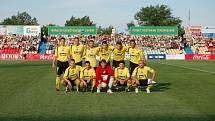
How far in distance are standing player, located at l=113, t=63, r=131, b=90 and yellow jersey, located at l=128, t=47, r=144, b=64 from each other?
866 mm

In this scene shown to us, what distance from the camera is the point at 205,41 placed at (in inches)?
2157

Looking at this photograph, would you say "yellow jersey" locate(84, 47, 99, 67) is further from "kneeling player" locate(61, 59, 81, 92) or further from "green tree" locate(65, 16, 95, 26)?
"green tree" locate(65, 16, 95, 26)

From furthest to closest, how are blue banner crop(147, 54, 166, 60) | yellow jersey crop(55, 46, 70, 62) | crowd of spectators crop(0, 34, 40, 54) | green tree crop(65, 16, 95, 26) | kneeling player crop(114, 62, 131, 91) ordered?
green tree crop(65, 16, 95, 26)
crowd of spectators crop(0, 34, 40, 54)
blue banner crop(147, 54, 166, 60)
yellow jersey crop(55, 46, 70, 62)
kneeling player crop(114, 62, 131, 91)

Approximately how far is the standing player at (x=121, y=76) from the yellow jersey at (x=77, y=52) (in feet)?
4.53

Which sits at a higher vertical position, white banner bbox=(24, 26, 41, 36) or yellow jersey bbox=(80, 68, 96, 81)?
white banner bbox=(24, 26, 41, 36)

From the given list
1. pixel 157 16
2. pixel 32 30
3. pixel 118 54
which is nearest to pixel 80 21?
pixel 157 16

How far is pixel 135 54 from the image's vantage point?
1451 cm

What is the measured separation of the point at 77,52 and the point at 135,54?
1.97 metres

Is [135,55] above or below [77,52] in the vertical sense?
below

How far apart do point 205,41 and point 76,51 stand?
4280 cm

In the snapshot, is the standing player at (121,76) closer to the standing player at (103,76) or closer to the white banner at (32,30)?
the standing player at (103,76)

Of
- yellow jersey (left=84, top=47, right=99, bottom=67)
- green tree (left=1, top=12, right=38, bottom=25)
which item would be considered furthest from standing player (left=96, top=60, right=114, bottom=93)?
green tree (left=1, top=12, right=38, bottom=25)

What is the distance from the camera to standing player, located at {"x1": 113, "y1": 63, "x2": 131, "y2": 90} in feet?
45.0

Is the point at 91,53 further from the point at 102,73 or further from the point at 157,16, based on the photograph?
the point at 157,16
